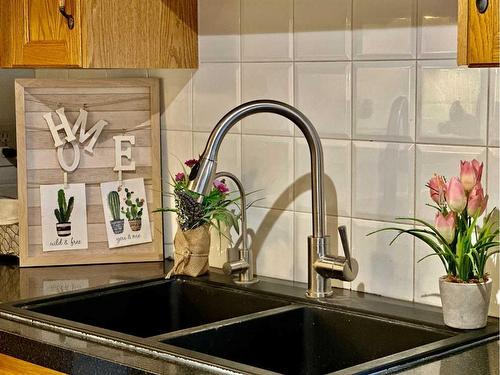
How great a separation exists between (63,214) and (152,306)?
40cm

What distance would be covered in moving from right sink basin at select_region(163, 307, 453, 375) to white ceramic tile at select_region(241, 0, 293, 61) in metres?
0.62

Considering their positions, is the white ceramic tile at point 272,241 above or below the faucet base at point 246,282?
above

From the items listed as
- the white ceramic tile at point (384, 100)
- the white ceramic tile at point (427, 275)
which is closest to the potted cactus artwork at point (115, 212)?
the white ceramic tile at point (384, 100)

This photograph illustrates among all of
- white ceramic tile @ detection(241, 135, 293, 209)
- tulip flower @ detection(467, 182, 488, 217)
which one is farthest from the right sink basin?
white ceramic tile @ detection(241, 135, 293, 209)

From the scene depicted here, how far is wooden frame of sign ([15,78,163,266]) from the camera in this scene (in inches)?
102

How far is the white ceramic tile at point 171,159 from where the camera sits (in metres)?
2.60

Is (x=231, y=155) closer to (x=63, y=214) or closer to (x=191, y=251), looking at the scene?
(x=191, y=251)

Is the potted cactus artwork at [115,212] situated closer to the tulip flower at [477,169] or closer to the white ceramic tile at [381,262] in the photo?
the white ceramic tile at [381,262]

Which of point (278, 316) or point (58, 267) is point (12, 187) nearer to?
point (58, 267)

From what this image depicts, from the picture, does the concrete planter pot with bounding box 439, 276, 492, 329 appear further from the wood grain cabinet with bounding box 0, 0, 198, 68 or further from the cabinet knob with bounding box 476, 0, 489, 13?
the wood grain cabinet with bounding box 0, 0, 198, 68

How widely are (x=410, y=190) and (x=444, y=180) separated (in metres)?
0.17

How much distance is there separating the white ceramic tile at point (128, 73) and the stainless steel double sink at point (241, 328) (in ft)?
2.05

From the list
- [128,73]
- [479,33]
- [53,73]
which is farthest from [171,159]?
[479,33]

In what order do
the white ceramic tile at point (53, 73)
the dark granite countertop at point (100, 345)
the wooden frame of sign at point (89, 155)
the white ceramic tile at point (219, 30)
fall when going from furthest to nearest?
1. the white ceramic tile at point (53, 73)
2. the wooden frame of sign at point (89, 155)
3. the white ceramic tile at point (219, 30)
4. the dark granite countertop at point (100, 345)
